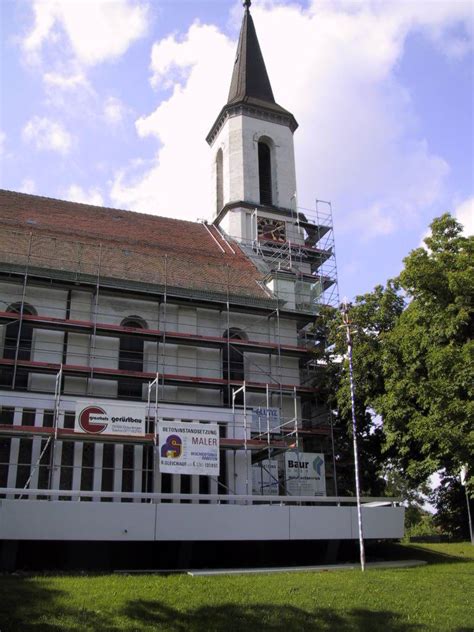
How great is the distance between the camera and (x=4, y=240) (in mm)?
26547

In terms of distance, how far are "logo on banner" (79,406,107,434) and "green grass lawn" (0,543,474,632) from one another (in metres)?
6.41

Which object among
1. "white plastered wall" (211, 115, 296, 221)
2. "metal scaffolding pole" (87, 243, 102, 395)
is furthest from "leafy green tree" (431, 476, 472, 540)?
"white plastered wall" (211, 115, 296, 221)

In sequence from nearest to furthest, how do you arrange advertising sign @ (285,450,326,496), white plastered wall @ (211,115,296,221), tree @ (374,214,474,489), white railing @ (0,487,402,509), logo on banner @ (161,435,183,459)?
white railing @ (0,487,402,509), tree @ (374,214,474,489), logo on banner @ (161,435,183,459), advertising sign @ (285,450,326,496), white plastered wall @ (211,115,296,221)

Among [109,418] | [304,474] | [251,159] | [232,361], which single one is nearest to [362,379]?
[304,474]

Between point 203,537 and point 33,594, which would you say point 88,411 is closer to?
point 203,537

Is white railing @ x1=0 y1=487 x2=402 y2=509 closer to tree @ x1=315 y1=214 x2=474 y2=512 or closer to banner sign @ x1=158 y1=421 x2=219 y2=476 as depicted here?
banner sign @ x1=158 y1=421 x2=219 y2=476

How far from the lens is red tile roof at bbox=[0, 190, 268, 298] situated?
2662 cm

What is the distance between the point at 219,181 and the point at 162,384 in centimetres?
1784

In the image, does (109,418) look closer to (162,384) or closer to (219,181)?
(162,384)

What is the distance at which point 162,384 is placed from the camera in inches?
982

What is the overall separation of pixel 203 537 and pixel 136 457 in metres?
4.56

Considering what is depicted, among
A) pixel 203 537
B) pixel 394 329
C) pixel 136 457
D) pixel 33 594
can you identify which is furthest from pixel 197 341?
pixel 33 594

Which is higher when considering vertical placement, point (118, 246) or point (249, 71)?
point (249, 71)

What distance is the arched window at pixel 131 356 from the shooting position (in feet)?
82.0
